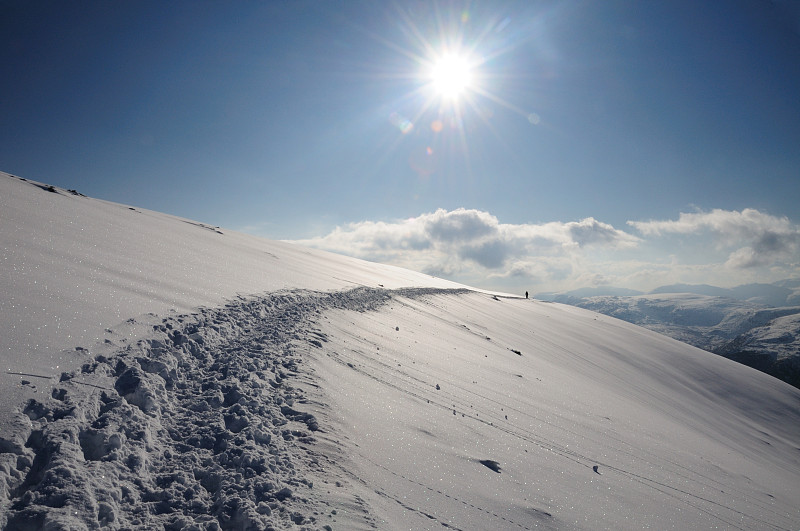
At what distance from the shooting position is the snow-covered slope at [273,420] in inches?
97.9

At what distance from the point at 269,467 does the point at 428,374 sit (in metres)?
3.94

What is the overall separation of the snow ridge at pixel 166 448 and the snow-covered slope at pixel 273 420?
0.01m

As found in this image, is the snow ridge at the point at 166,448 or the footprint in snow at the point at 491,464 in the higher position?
the snow ridge at the point at 166,448

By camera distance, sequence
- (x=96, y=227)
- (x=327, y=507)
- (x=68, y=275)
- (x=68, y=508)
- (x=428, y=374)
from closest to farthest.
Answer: (x=68, y=508)
(x=327, y=507)
(x=68, y=275)
(x=428, y=374)
(x=96, y=227)

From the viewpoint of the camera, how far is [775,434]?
15.8 metres

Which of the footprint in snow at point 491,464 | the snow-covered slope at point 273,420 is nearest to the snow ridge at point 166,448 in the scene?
the snow-covered slope at point 273,420

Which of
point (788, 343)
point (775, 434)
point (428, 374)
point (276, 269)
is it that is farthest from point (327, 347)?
point (788, 343)

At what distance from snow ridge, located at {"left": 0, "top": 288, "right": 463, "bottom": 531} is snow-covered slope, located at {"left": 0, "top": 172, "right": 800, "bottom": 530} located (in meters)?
0.01

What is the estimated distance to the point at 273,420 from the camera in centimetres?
345

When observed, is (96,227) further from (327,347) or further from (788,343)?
(788,343)

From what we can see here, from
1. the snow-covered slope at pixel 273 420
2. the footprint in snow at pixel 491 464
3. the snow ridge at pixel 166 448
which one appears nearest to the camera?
the snow ridge at pixel 166 448

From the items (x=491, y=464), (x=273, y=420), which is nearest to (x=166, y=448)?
(x=273, y=420)

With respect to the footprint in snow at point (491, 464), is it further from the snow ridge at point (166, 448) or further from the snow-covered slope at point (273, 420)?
the snow ridge at point (166, 448)

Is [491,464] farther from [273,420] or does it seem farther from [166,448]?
[166,448]
